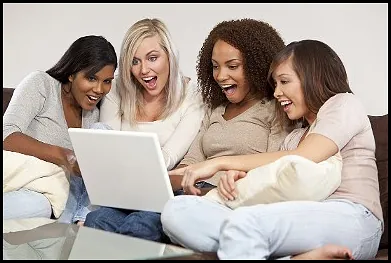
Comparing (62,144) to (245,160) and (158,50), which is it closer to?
(158,50)

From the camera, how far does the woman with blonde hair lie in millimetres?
2621

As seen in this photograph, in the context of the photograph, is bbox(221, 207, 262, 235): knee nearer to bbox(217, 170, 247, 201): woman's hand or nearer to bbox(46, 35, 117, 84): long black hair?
bbox(217, 170, 247, 201): woman's hand

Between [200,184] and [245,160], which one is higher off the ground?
[245,160]

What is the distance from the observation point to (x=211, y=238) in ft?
6.64

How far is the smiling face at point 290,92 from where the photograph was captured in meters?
2.26

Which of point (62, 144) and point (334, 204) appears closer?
point (334, 204)

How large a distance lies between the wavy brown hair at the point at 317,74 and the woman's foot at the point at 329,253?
483 millimetres

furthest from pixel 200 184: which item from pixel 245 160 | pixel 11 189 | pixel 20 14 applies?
pixel 20 14

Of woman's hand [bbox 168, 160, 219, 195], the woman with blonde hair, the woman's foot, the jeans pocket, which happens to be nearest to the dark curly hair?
the woman with blonde hair

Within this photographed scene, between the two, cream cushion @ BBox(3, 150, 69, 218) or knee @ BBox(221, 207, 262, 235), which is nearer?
knee @ BBox(221, 207, 262, 235)

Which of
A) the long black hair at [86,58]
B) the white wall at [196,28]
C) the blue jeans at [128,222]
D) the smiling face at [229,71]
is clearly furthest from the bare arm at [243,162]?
the white wall at [196,28]

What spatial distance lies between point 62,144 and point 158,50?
A: 44cm

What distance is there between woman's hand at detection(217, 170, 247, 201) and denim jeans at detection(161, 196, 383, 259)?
0.03m

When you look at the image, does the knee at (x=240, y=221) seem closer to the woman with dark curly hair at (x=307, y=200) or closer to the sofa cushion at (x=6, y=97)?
the woman with dark curly hair at (x=307, y=200)
